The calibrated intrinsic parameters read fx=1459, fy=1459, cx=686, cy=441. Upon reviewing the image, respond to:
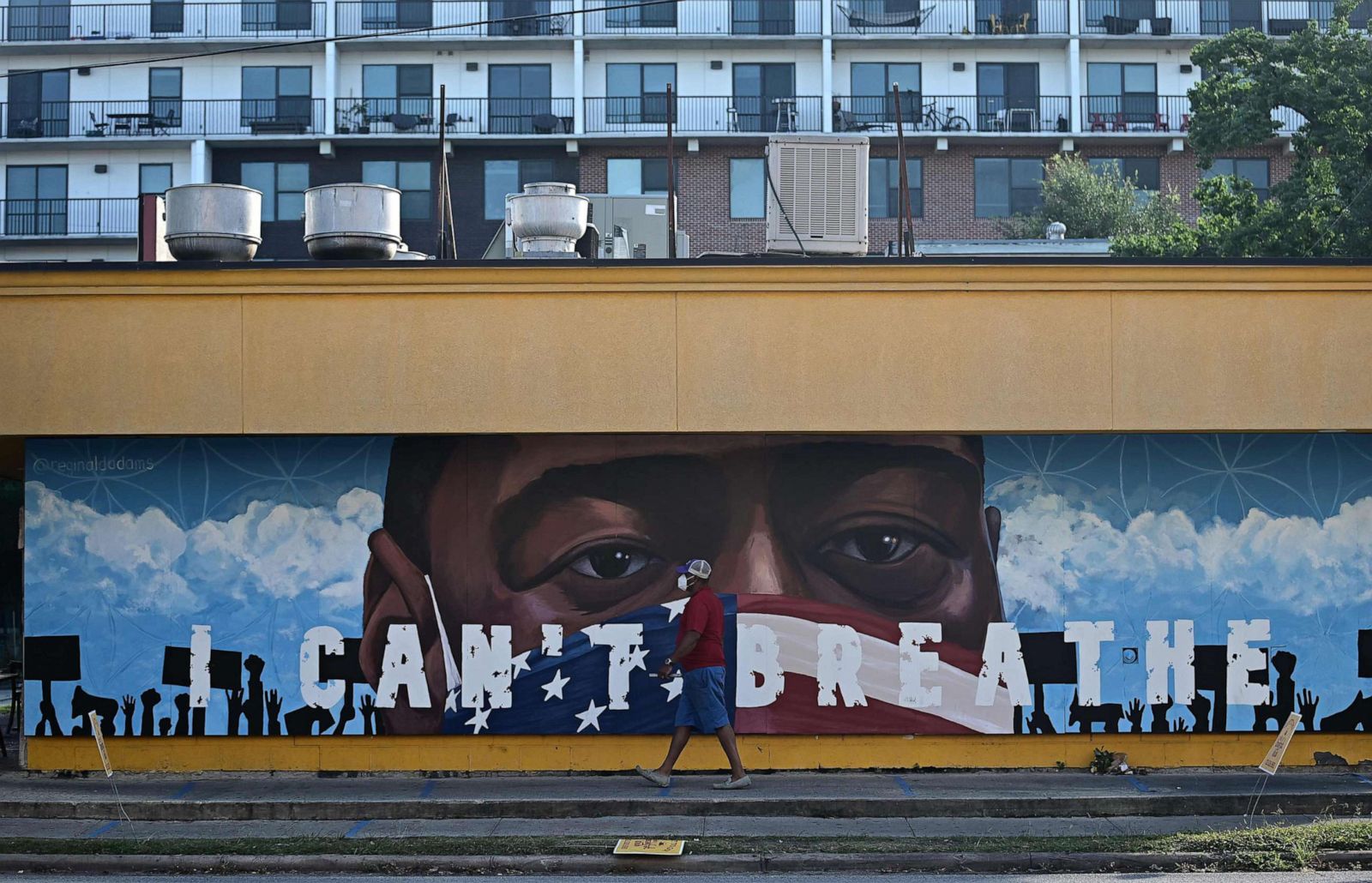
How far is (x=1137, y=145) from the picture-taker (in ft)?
Answer: 169

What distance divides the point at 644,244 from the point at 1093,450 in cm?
913

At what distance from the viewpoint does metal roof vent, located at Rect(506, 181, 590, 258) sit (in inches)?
575

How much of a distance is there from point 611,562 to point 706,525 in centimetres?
91

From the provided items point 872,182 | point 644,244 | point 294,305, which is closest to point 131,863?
point 294,305

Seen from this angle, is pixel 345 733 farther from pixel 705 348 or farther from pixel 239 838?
pixel 705 348

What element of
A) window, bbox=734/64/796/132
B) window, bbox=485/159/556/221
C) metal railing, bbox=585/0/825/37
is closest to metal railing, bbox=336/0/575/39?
metal railing, bbox=585/0/825/37

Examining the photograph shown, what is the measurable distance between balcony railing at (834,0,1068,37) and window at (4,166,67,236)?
27.8 m

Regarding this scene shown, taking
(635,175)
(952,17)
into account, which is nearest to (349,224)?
(635,175)

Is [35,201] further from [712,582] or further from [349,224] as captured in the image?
[712,582]

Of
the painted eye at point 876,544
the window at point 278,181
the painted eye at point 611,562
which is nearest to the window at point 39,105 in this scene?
the window at point 278,181

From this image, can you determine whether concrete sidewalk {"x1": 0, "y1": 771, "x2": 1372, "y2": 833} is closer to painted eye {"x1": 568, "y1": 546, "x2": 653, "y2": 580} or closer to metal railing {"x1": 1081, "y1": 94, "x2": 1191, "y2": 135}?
painted eye {"x1": 568, "y1": 546, "x2": 653, "y2": 580}

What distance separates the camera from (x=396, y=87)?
5078cm

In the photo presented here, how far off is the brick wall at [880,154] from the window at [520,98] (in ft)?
6.56

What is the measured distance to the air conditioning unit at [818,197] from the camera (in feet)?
48.6
